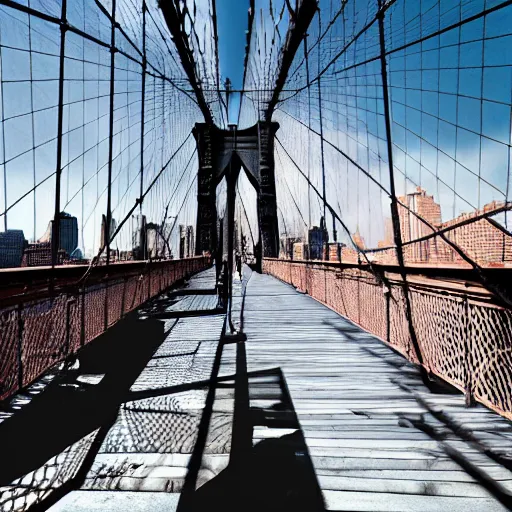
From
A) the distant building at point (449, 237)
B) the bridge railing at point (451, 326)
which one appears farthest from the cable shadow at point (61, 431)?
the distant building at point (449, 237)

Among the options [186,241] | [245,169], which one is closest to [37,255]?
[186,241]

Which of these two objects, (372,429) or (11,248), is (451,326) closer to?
(372,429)

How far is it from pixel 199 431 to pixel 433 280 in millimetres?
1491

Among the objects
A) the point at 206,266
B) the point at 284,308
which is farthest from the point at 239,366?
the point at 206,266

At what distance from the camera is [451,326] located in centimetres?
216

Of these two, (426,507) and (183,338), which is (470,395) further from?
(183,338)

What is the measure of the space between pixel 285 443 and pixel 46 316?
127 centimetres

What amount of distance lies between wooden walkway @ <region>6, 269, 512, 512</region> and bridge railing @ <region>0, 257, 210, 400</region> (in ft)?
1.17

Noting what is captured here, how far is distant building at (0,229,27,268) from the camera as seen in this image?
2978 millimetres

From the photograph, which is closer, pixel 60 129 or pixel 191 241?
pixel 60 129

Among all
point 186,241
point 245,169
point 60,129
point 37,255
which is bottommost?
point 37,255

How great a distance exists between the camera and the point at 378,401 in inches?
94.2

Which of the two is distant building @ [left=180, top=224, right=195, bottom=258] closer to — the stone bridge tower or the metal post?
the stone bridge tower

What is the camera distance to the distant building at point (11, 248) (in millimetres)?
2978
